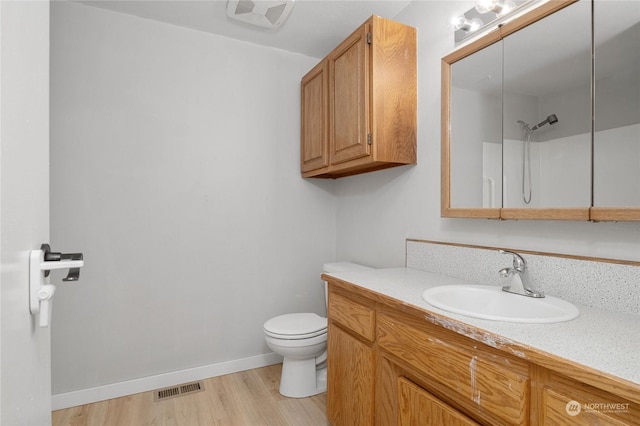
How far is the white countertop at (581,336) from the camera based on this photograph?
70 cm

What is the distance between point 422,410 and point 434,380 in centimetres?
13

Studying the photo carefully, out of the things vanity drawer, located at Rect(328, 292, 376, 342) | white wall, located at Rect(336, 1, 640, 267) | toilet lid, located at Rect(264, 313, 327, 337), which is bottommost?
toilet lid, located at Rect(264, 313, 327, 337)

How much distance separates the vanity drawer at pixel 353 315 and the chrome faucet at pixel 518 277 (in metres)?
0.54

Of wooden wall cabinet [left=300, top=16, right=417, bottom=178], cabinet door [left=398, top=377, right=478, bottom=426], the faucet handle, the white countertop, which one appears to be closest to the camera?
the white countertop

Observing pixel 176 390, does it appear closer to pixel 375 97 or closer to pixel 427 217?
pixel 427 217

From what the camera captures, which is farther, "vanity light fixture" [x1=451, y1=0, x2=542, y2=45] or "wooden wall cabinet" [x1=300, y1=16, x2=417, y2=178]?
"wooden wall cabinet" [x1=300, y1=16, x2=417, y2=178]

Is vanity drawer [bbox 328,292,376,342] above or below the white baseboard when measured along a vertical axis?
above

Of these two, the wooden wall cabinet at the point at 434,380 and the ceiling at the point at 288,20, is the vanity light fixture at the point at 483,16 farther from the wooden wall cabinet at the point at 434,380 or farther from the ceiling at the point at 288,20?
the wooden wall cabinet at the point at 434,380

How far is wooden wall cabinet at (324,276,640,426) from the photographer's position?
2.28ft

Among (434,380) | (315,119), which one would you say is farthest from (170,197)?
(434,380)

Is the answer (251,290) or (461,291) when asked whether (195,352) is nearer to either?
(251,290)

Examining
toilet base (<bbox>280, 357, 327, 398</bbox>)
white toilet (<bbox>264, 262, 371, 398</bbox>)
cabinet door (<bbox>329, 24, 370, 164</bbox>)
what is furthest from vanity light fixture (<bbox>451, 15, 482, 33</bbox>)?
toilet base (<bbox>280, 357, 327, 398</bbox>)

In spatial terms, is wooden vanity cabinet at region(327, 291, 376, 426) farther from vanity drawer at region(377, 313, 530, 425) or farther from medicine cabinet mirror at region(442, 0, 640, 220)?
medicine cabinet mirror at region(442, 0, 640, 220)

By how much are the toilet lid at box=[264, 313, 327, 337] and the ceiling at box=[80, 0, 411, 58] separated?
199cm
